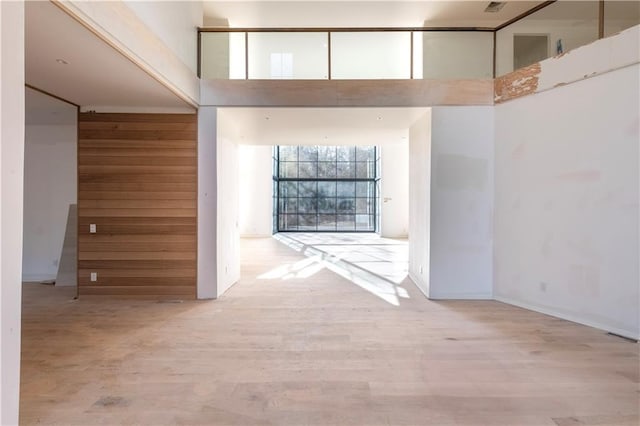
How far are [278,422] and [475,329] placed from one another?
245cm

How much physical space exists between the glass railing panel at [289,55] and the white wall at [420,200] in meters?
1.75

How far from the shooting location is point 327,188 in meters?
14.8

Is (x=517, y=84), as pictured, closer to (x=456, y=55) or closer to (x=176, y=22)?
(x=456, y=55)

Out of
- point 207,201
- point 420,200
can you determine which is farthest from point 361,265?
point 207,201

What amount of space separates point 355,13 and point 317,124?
2.19 meters

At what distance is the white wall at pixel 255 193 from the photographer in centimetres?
1267

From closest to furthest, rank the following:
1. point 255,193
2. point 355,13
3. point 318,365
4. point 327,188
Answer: point 318,365
point 355,13
point 255,193
point 327,188

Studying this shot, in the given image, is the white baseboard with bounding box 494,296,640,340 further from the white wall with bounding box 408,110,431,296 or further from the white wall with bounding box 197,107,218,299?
the white wall with bounding box 197,107,218,299

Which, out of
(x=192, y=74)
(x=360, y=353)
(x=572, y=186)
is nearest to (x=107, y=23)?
(x=192, y=74)

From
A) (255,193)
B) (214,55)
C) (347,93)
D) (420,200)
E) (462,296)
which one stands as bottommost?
(462,296)

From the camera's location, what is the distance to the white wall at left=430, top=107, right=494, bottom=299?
15.1 feet

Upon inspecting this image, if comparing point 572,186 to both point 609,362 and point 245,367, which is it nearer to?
point 609,362

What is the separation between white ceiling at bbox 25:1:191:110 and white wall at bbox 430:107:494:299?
361cm

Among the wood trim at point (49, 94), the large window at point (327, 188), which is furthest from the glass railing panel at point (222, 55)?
the large window at point (327, 188)
